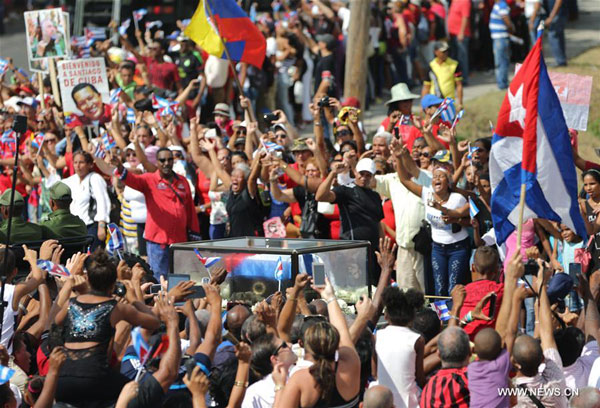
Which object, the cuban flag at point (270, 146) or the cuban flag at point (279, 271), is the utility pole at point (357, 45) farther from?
the cuban flag at point (279, 271)

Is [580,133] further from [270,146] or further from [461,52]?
[270,146]

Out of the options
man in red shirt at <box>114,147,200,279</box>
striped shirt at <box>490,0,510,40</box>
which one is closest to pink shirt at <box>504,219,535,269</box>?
man in red shirt at <box>114,147,200,279</box>

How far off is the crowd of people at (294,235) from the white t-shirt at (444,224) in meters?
0.02

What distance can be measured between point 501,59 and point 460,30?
1.11 meters

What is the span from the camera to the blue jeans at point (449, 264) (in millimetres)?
10867

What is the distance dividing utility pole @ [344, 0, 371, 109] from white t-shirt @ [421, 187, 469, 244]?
19.7 feet

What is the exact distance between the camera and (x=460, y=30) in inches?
818

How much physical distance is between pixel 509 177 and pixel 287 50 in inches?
410

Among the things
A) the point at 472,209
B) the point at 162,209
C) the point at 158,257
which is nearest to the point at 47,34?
the point at 162,209

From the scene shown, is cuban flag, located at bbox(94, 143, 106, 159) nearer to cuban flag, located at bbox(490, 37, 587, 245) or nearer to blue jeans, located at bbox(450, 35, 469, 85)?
cuban flag, located at bbox(490, 37, 587, 245)

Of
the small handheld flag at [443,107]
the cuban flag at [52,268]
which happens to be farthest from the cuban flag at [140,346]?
the small handheld flag at [443,107]

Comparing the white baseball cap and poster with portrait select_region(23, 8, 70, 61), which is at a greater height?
poster with portrait select_region(23, 8, 70, 61)

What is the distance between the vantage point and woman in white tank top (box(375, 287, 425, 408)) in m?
A: 6.93

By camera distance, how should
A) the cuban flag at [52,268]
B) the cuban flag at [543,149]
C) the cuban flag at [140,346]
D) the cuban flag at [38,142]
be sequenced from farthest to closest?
the cuban flag at [38,142]
the cuban flag at [52,268]
the cuban flag at [543,149]
the cuban flag at [140,346]
